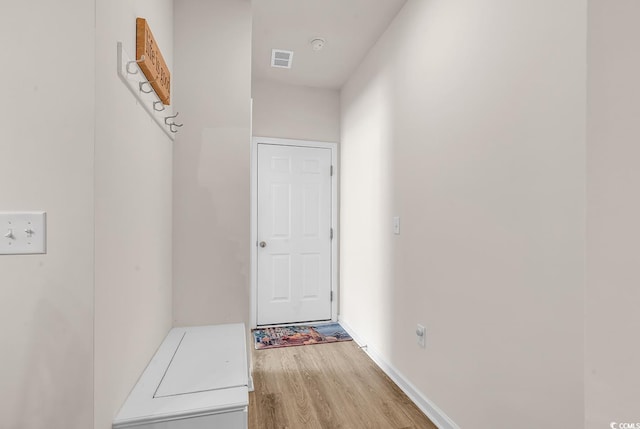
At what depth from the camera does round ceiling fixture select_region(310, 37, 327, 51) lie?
270cm

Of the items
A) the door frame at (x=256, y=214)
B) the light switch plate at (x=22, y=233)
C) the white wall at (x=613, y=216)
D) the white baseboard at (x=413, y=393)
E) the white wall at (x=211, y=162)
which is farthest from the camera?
the door frame at (x=256, y=214)

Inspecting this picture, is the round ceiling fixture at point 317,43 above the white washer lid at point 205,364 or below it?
above

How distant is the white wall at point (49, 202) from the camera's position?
85 cm

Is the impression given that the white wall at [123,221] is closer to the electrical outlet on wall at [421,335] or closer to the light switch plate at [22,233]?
the light switch plate at [22,233]

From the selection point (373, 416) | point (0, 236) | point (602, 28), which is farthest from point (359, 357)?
point (602, 28)

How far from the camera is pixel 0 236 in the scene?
33.3 inches

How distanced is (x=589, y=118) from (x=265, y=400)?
222 cm

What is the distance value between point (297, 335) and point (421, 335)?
59.7 inches

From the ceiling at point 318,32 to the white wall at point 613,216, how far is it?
2195 millimetres

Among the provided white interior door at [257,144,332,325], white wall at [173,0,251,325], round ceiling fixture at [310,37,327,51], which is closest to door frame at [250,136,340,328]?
white interior door at [257,144,332,325]

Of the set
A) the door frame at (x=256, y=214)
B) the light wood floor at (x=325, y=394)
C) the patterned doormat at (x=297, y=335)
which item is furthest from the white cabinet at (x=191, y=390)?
the door frame at (x=256, y=214)

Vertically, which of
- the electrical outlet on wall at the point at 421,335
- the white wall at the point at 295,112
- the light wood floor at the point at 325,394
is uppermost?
the white wall at the point at 295,112

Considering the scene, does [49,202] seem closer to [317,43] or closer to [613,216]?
[613,216]

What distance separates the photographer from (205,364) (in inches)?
57.6
